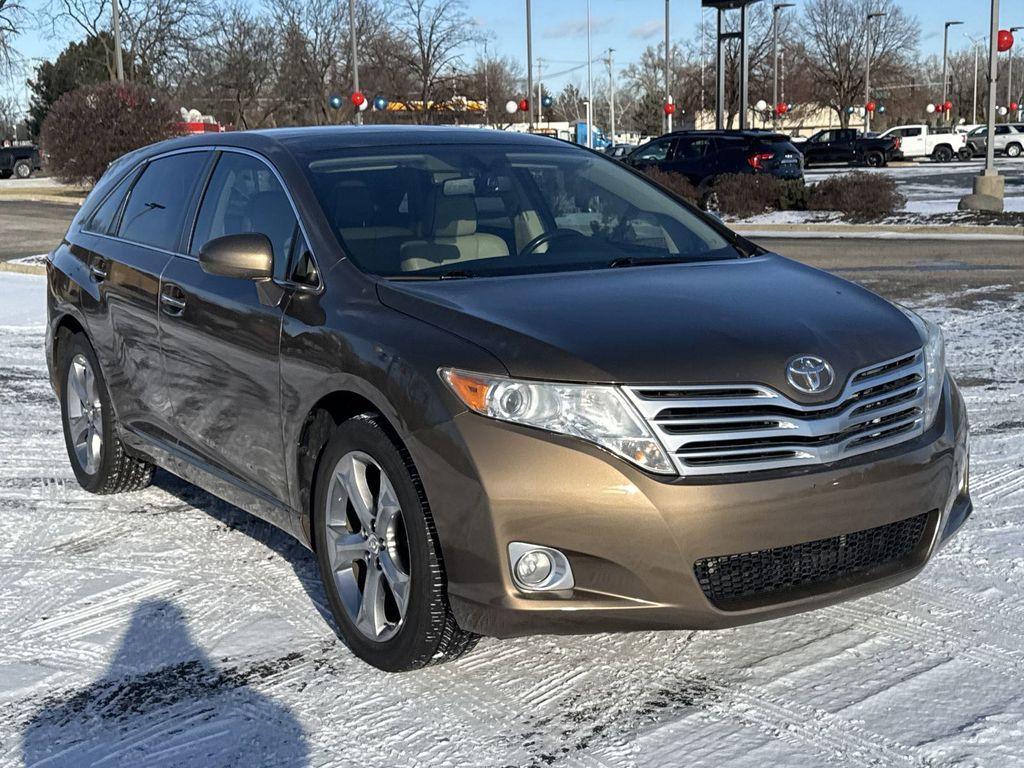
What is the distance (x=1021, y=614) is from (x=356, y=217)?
8.38 feet

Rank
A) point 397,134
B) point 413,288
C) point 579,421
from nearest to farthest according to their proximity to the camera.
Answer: point 579,421
point 413,288
point 397,134

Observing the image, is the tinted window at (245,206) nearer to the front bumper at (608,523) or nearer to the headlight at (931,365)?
the front bumper at (608,523)

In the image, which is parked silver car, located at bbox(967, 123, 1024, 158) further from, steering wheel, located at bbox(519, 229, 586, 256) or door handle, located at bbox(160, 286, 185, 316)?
door handle, located at bbox(160, 286, 185, 316)

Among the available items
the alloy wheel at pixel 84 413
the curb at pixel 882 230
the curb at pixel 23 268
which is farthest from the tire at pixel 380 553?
the curb at pixel 882 230

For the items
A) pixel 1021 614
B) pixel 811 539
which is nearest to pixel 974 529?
pixel 1021 614

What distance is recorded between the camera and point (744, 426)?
349 cm

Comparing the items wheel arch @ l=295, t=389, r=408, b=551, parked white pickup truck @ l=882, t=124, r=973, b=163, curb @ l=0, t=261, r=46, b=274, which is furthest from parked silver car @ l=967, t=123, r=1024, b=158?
wheel arch @ l=295, t=389, r=408, b=551

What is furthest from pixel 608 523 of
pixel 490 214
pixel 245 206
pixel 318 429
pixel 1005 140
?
pixel 1005 140

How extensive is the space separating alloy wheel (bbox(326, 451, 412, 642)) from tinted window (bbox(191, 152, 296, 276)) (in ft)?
3.02

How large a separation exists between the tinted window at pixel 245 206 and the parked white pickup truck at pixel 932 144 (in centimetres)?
5223

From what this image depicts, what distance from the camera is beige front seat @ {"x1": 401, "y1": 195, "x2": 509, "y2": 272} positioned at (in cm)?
440

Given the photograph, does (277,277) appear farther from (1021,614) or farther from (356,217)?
(1021,614)

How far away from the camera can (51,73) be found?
75250 millimetres

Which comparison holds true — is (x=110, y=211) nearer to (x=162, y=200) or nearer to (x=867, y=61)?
(x=162, y=200)
